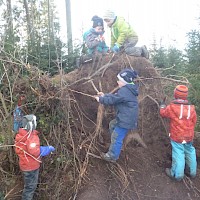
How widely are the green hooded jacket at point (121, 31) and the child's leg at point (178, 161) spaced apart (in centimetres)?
263

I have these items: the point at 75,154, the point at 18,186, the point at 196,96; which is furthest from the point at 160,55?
the point at 18,186

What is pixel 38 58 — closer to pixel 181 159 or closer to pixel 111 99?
pixel 111 99

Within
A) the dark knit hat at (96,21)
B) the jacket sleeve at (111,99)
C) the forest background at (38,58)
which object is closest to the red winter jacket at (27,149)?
the forest background at (38,58)

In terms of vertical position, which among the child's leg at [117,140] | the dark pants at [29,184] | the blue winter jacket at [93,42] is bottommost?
the dark pants at [29,184]

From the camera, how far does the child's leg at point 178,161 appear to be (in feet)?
17.1

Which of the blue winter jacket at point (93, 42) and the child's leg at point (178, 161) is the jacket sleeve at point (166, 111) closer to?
the child's leg at point (178, 161)

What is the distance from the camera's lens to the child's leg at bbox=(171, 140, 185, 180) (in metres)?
5.21

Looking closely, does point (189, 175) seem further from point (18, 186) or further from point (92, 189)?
point (18, 186)

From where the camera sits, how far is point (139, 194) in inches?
196

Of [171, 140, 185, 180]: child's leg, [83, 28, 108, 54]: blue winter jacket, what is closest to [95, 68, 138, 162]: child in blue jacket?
[171, 140, 185, 180]: child's leg

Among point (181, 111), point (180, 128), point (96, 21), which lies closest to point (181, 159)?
point (180, 128)

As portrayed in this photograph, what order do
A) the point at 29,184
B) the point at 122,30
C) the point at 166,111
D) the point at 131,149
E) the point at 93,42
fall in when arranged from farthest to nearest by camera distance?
the point at 93,42 → the point at 122,30 → the point at 131,149 → the point at 166,111 → the point at 29,184

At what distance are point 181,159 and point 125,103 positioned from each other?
151 centimetres

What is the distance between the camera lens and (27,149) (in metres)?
4.34
